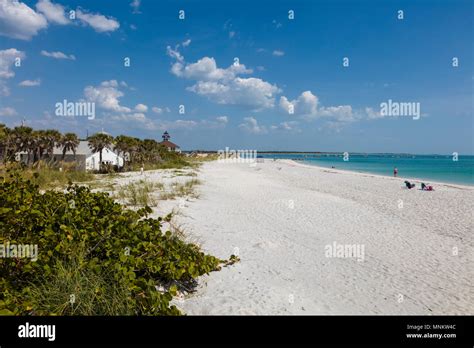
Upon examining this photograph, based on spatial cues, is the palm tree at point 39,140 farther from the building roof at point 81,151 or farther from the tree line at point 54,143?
the building roof at point 81,151

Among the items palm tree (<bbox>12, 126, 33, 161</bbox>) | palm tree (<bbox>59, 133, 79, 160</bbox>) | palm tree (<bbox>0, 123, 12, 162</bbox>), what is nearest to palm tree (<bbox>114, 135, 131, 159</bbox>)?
palm tree (<bbox>59, 133, 79, 160</bbox>)

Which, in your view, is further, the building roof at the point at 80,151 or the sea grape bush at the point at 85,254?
the building roof at the point at 80,151

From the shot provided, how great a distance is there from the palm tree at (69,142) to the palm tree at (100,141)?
1663 mm

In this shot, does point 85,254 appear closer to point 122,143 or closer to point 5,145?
A: point 5,145

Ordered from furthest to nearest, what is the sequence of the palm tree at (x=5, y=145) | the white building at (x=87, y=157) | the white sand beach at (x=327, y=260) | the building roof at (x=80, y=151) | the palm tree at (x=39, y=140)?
the building roof at (x=80, y=151), the white building at (x=87, y=157), the palm tree at (x=39, y=140), the palm tree at (x=5, y=145), the white sand beach at (x=327, y=260)

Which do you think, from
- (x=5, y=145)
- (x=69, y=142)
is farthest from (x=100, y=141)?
(x=5, y=145)

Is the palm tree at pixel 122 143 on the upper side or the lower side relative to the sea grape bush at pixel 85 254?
upper

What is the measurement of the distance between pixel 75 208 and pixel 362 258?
6073 millimetres

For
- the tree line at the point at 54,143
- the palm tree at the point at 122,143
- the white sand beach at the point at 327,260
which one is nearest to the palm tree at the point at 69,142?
the tree line at the point at 54,143

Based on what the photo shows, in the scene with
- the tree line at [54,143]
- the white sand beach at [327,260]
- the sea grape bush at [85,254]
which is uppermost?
the tree line at [54,143]

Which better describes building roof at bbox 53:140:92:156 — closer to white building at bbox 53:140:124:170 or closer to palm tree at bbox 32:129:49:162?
white building at bbox 53:140:124:170

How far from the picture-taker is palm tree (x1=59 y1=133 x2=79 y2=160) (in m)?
33.6

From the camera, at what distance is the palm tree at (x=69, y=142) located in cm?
3362

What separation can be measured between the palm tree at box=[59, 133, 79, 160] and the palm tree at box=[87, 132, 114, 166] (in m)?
1.66
